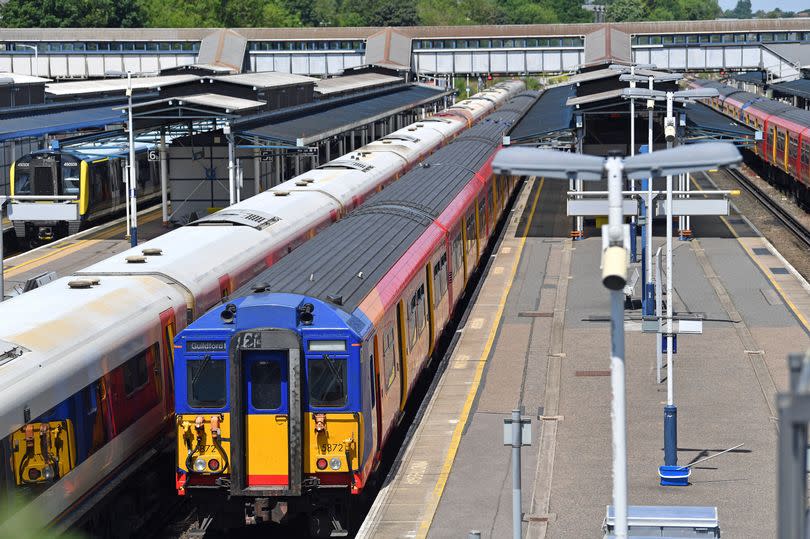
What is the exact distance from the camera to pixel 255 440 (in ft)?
53.9

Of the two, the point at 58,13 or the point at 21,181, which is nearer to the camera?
the point at 21,181

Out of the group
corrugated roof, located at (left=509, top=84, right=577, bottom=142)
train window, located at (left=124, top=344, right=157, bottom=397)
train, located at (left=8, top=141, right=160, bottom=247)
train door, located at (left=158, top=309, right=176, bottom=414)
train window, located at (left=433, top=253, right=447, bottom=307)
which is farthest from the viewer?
train, located at (left=8, top=141, right=160, bottom=247)

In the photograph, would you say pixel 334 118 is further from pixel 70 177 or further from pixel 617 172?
pixel 617 172

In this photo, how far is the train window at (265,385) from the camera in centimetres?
1638

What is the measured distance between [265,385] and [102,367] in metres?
2.14

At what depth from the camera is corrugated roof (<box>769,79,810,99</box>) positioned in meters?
70.5

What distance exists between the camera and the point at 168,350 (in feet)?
61.6

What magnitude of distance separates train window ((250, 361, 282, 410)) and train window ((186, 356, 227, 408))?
404mm

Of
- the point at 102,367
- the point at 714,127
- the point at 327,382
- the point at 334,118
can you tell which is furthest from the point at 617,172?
the point at 334,118

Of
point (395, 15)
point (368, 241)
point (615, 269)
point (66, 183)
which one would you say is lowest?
point (66, 183)

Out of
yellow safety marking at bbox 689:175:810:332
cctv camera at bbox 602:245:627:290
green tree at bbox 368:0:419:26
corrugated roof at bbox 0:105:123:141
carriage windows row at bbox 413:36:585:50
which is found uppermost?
green tree at bbox 368:0:419:26

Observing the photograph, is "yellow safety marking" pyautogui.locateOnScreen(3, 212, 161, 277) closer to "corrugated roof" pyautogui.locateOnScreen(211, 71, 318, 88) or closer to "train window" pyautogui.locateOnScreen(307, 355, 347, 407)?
"corrugated roof" pyautogui.locateOnScreen(211, 71, 318, 88)

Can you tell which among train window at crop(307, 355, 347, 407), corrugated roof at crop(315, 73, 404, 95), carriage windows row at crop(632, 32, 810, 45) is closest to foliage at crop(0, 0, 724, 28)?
corrugated roof at crop(315, 73, 404, 95)

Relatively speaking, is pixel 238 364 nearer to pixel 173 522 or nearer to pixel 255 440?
pixel 255 440
